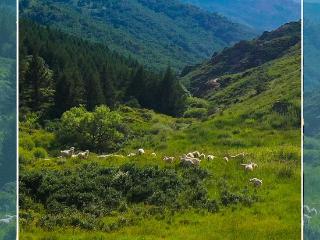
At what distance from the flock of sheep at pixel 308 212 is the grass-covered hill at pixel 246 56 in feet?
49.7

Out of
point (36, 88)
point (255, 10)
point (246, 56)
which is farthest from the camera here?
point (246, 56)

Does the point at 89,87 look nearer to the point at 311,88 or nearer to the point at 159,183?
the point at 159,183

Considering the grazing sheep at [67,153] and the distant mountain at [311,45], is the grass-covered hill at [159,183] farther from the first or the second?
the distant mountain at [311,45]

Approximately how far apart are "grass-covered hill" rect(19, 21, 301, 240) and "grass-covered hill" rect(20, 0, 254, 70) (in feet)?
57.4

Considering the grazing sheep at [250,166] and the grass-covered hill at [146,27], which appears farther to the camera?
the grass-covered hill at [146,27]

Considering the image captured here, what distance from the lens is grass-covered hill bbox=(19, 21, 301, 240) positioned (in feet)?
25.3

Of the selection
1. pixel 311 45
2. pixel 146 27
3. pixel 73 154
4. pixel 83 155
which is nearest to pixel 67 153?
pixel 73 154

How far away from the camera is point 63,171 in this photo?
28.9 ft

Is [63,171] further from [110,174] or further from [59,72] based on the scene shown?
[59,72]

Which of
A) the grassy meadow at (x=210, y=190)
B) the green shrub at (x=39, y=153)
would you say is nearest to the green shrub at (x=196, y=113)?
the grassy meadow at (x=210, y=190)

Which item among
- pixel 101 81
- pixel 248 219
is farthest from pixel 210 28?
pixel 248 219

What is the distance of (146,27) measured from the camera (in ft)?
145

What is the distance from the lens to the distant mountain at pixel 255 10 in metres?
22.8

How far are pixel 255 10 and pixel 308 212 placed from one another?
71.9 feet
